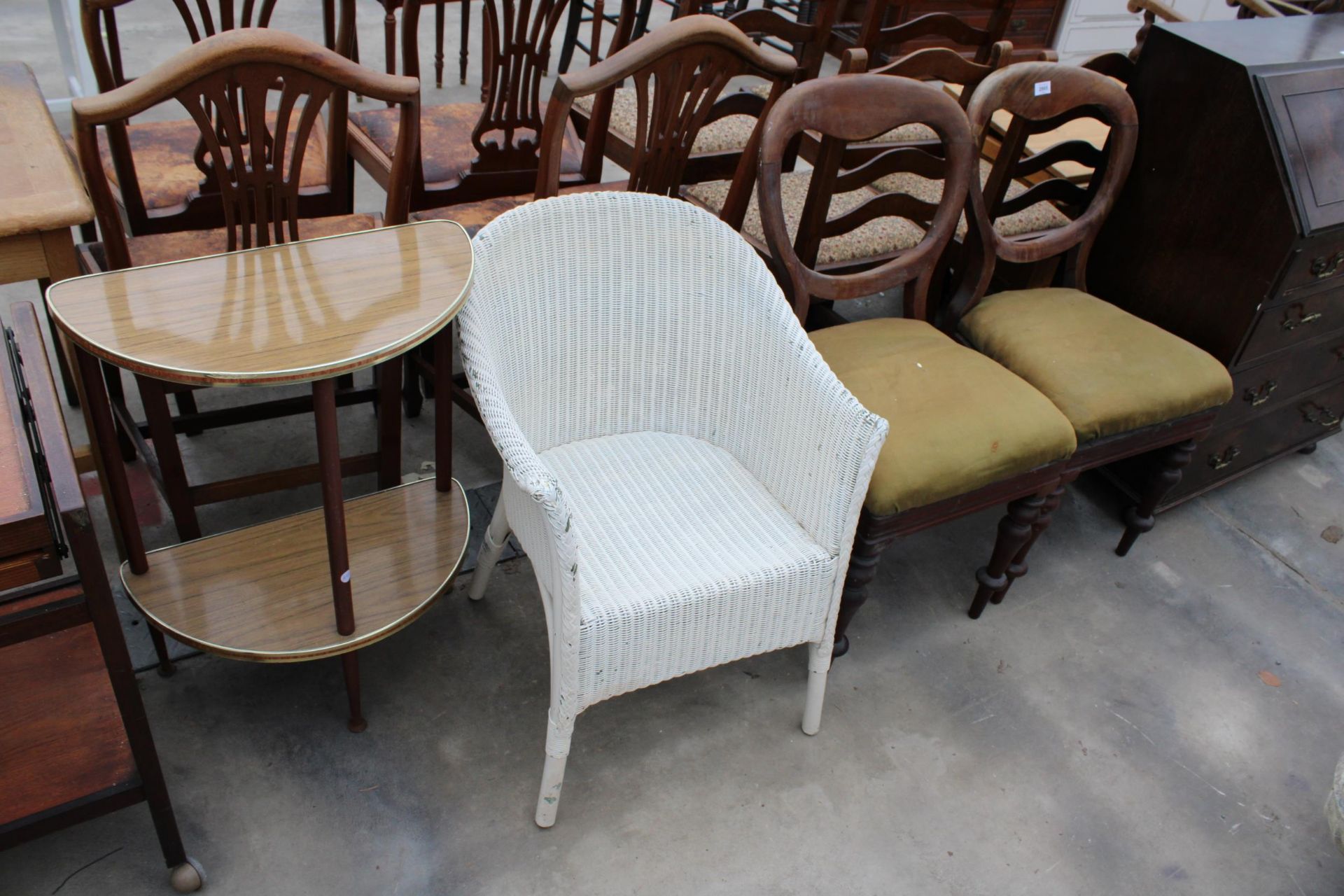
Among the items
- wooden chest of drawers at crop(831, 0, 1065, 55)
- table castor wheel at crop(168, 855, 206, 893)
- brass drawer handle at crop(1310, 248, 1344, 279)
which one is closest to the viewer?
table castor wheel at crop(168, 855, 206, 893)

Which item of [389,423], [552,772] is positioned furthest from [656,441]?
[552,772]

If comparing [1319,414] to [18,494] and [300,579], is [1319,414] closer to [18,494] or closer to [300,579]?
[300,579]

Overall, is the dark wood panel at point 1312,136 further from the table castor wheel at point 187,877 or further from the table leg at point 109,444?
the table castor wheel at point 187,877

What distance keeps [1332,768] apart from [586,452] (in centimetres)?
151

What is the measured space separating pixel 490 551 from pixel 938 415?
2.79 ft

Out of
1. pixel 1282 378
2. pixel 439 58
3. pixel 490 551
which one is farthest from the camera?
pixel 439 58

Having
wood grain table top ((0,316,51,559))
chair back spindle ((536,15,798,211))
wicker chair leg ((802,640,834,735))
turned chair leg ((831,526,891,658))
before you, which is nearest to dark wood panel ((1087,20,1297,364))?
chair back spindle ((536,15,798,211))

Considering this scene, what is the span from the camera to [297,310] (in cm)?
133

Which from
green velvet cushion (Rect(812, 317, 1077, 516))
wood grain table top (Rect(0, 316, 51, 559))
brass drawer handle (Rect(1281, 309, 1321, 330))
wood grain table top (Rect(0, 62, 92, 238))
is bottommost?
→ green velvet cushion (Rect(812, 317, 1077, 516))

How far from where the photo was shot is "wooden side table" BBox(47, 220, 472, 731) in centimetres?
125

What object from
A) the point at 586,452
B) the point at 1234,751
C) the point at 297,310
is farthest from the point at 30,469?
Answer: the point at 1234,751

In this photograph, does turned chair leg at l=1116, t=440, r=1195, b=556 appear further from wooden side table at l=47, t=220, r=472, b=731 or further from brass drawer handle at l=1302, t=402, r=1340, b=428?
wooden side table at l=47, t=220, r=472, b=731

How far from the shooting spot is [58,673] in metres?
1.45

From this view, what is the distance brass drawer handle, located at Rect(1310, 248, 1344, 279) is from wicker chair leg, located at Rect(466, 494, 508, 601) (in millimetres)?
1715
